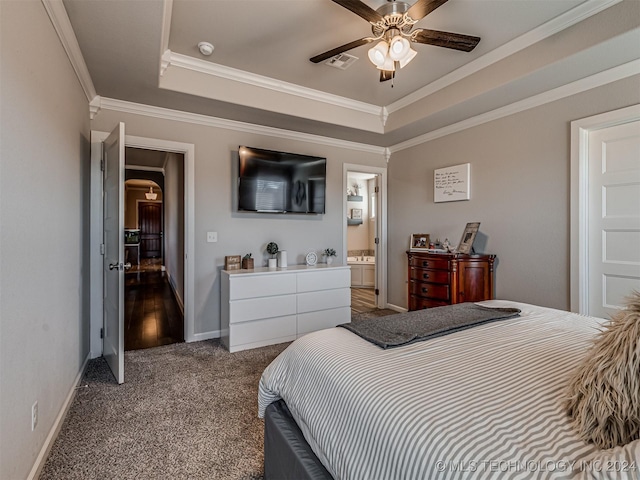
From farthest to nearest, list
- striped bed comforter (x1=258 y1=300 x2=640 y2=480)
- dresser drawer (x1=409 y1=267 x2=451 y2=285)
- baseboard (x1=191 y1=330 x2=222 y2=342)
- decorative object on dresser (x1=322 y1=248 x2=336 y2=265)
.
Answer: decorative object on dresser (x1=322 y1=248 x2=336 y2=265)
baseboard (x1=191 y1=330 x2=222 y2=342)
dresser drawer (x1=409 y1=267 x2=451 y2=285)
striped bed comforter (x1=258 y1=300 x2=640 y2=480)

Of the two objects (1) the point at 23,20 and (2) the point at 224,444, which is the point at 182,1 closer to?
(1) the point at 23,20

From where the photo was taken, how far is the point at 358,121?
3.78 metres

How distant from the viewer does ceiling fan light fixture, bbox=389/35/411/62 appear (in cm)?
194

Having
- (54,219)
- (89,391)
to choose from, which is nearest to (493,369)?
(54,219)

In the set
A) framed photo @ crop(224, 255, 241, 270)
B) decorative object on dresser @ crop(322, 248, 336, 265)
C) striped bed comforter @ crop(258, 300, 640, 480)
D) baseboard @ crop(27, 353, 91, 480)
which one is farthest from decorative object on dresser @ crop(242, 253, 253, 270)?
striped bed comforter @ crop(258, 300, 640, 480)

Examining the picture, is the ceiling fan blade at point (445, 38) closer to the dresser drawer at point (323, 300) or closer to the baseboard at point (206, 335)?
the dresser drawer at point (323, 300)

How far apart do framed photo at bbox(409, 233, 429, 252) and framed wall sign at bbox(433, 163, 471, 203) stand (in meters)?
0.47

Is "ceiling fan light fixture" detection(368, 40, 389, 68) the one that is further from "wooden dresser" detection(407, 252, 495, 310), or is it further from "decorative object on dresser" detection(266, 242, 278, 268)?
"decorative object on dresser" detection(266, 242, 278, 268)

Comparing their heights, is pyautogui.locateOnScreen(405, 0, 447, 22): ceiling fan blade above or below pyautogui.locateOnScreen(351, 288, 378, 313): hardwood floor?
above

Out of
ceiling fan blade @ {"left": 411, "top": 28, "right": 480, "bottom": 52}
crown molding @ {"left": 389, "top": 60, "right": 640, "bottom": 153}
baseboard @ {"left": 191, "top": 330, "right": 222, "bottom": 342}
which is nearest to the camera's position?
ceiling fan blade @ {"left": 411, "top": 28, "right": 480, "bottom": 52}

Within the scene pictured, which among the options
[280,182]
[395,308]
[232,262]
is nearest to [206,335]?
[232,262]

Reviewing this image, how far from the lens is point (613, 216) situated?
245cm

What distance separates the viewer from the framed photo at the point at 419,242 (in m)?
3.93

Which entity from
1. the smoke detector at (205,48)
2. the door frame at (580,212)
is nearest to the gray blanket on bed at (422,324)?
the door frame at (580,212)
